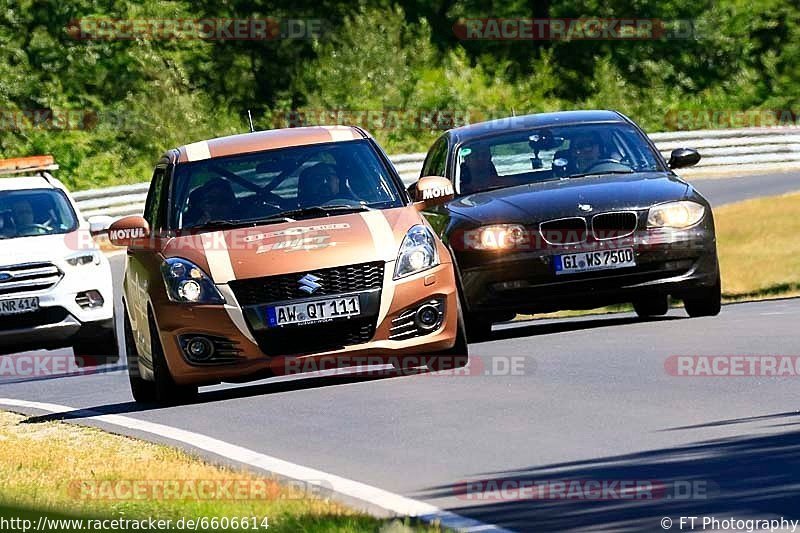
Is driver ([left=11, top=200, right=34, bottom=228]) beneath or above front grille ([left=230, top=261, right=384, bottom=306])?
beneath

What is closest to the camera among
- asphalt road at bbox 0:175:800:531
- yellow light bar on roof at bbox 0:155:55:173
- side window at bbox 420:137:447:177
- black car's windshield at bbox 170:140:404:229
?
asphalt road at bbox 0:175:800:531

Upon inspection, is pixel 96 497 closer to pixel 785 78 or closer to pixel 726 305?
pixel 726 305


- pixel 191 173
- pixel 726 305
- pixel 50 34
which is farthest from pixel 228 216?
pixel 50 34

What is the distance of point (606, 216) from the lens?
1416 centimetres

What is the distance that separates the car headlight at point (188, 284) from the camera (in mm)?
11844

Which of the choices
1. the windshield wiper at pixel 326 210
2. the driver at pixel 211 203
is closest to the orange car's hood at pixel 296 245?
the windshield wiper at pixel 326 210

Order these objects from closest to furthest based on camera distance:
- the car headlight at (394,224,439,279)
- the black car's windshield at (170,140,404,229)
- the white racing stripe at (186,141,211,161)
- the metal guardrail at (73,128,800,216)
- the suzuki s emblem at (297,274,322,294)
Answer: the suzuki s emblem at (297,274,322,294) → the car headlight at (394,224,439,279) → the black car's windshield at (170,140,404,229) → the white racing stripe at (186,141,211,161) → the metal guardrail at (73,128,800,216)

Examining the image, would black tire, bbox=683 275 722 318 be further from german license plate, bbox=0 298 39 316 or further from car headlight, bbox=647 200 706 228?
german license plate, bbox=0 298 39 316

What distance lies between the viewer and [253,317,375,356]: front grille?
38.8 feet

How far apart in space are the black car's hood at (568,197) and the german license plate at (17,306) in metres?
4.29

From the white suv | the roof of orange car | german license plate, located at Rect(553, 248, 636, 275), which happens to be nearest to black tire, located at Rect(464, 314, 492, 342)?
german license plate, located at Rect(553, 248, 636, 275)

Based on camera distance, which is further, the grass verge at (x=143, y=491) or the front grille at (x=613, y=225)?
the front grille at (x=613, y=225)

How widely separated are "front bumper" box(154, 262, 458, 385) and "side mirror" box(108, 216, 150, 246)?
96 cm

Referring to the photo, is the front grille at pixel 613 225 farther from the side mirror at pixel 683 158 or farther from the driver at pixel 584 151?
the side mirror at pixel 683 158
